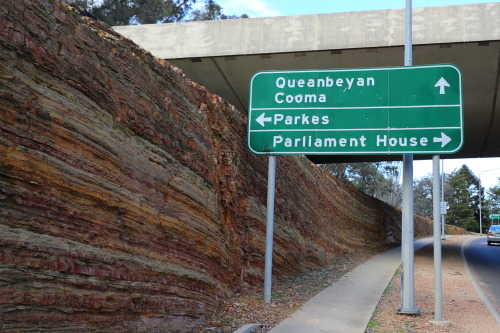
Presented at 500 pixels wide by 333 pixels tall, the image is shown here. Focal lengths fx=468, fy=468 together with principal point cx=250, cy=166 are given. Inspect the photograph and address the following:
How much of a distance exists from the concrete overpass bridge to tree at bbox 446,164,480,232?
7395cm

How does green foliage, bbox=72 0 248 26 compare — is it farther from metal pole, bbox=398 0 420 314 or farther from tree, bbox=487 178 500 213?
tree, bbox=487 178 500 213

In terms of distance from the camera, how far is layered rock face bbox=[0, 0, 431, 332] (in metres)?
4.41

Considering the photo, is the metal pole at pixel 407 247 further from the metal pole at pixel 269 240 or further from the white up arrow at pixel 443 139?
the metal pole at pixel 269 240

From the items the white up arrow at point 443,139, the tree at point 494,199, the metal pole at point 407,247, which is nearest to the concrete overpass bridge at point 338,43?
the metal pole at point 407,247

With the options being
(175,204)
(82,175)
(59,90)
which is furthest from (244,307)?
(59,90)

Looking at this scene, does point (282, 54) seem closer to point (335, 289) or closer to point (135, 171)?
point (335, 289)

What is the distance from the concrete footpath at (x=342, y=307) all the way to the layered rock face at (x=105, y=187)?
140 centimetres

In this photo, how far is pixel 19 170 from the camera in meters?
4.41

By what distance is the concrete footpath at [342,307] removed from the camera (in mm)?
7594

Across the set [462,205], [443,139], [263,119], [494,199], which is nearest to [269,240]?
[263,119]

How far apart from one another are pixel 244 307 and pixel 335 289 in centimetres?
363

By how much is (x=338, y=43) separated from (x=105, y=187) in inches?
493

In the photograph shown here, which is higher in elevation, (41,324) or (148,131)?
(148,131)

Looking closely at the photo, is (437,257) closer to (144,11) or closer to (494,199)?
(144,11)
